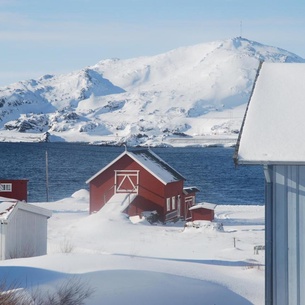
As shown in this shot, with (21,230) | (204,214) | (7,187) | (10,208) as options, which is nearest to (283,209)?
(10,208)

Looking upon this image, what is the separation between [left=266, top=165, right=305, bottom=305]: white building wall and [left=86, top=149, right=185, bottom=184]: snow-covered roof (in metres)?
29.7

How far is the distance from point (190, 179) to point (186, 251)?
6982 cm

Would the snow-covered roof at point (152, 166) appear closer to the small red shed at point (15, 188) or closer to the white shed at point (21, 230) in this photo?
the small red shed at point (15, 188)

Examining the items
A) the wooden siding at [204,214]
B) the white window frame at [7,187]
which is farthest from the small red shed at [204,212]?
the white window frame at [7,187]

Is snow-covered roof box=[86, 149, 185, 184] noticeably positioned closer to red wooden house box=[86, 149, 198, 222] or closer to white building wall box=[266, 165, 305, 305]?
red wooden house box=[86, 149, 198, 222]

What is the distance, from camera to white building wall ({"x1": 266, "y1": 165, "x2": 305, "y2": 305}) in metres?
9.58

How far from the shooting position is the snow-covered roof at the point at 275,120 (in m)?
9.55

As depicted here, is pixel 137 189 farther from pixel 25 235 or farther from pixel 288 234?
pixel 288 234

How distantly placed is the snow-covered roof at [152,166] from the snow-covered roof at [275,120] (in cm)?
2843

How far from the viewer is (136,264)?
14.3m

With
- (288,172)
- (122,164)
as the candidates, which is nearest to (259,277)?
(288,172)

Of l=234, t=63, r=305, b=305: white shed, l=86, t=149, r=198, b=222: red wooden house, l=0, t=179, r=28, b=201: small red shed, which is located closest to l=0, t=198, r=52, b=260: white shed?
l=234, t=63, r=305, b=305: white shed

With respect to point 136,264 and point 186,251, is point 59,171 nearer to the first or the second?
point 186,251

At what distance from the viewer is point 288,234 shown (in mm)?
9609
